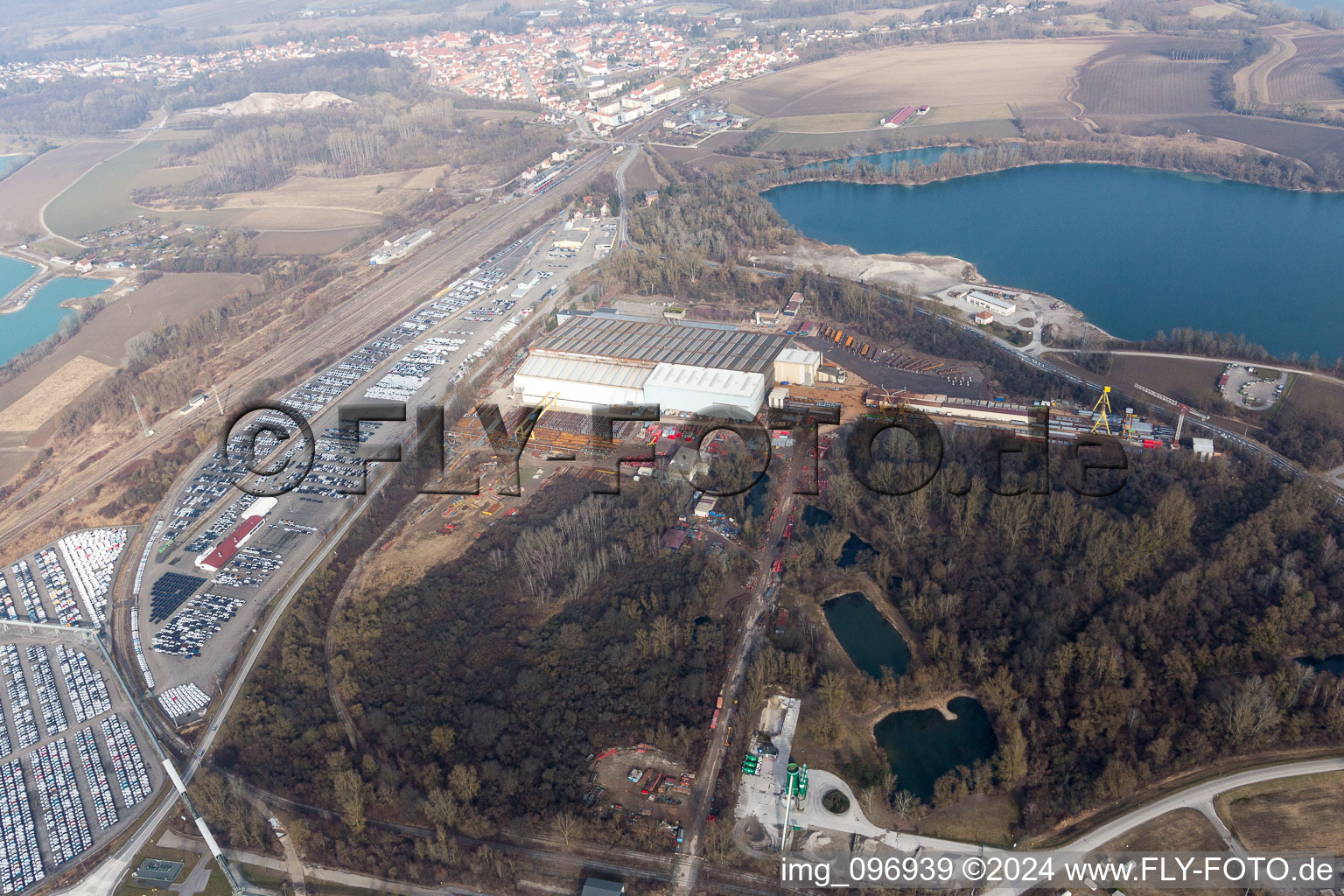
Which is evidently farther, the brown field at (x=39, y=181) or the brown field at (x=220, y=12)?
the brown field at (x=220, y=12)

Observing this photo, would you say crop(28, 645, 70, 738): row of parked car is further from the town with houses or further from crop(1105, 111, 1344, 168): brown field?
crop(1105, 111, 1344, 168): brown field

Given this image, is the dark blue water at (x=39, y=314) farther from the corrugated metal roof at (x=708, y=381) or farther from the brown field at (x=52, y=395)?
the corrugated metal roof at (x=708, y=381)

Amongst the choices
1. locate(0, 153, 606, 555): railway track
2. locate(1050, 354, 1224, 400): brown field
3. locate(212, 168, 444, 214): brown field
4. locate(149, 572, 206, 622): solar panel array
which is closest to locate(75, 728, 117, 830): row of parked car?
locate(149, 572, 206, 622): solar panel array

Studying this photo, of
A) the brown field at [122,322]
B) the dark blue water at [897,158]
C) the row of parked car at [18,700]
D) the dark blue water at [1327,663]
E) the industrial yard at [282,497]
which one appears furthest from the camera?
the dark blue water at [897,158]

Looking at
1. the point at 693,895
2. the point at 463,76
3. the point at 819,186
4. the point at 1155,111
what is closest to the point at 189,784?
the point at 693,895

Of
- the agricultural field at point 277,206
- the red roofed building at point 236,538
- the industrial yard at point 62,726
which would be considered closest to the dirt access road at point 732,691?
the industrial yard at point 62,726

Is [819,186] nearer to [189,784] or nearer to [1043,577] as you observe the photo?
[1043,577]
